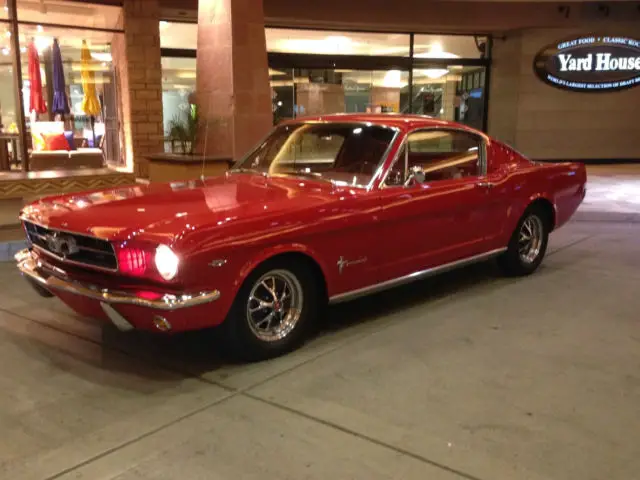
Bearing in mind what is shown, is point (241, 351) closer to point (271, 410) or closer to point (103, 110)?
point (271, 410)

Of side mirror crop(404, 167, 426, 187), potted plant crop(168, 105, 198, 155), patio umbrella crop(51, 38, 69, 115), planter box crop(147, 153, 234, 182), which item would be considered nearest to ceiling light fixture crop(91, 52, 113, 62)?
patio umbrella crop(51, 38, 69, 115)

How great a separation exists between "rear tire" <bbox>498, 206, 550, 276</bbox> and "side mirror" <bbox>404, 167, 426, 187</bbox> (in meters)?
1.74

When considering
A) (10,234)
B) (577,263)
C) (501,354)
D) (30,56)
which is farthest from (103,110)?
(501,354)

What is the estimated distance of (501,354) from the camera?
4.32 meters

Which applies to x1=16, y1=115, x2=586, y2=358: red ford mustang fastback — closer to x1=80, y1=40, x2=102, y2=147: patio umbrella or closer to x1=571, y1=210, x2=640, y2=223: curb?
x1=571, y1=210, x2=640, y2=223: curb

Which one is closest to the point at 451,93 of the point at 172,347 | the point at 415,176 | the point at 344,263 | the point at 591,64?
the point at 591,64

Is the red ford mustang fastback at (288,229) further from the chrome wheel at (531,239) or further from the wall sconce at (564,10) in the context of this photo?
the wall sconce at (564,10)

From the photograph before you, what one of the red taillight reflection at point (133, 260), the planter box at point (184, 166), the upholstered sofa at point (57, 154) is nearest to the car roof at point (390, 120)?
the red taillight reflection at point (133, 260)

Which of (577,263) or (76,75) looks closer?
(577,263)

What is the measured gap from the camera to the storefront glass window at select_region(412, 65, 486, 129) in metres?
16.6

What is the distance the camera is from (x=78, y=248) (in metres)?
3.90

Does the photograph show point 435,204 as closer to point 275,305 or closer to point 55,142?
point 275,305

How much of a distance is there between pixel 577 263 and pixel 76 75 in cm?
1090

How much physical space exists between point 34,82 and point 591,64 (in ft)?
43.9
